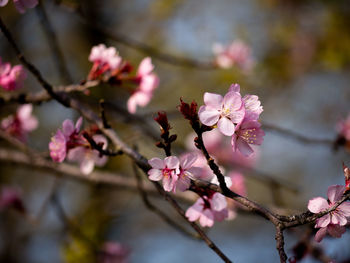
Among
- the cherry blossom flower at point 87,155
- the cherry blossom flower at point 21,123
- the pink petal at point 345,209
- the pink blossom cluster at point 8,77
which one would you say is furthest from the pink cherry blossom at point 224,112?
the cherry blossom flower at point 21,123

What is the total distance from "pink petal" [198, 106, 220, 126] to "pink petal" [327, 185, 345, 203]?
0.36m

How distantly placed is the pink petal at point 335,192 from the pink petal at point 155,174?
47 centimetres

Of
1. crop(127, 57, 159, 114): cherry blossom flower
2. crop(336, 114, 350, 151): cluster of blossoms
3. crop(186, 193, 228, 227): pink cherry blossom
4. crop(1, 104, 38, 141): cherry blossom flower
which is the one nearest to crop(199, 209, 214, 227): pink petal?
crop(186, 193, 228, 227): pink cherry blossom

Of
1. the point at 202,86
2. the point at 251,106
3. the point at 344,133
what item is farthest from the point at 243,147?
the point at 202,86

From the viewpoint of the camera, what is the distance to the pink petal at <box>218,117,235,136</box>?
3.24 feet

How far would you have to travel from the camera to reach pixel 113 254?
275cm

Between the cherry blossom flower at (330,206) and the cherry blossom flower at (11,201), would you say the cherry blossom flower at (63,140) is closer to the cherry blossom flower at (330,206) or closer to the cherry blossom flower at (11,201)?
the cherry blossom flower at (330,206)

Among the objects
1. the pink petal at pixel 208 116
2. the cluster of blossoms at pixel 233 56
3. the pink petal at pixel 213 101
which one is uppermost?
the cluster of blossoms at pixel 233 56

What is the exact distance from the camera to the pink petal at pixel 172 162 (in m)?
1.00

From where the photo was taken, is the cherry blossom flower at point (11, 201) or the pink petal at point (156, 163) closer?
the pink petal at point (156, 163)

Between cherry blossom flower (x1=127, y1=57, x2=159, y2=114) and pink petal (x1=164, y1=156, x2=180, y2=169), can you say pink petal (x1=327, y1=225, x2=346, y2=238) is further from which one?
cherry blossom flower (x1=127, y1=57, x2=159, y2=114)

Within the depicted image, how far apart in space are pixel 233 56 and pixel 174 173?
1853 millimetres

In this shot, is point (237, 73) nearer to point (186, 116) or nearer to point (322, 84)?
point (322, 84)

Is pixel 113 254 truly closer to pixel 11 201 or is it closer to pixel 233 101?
pixel 11 201
